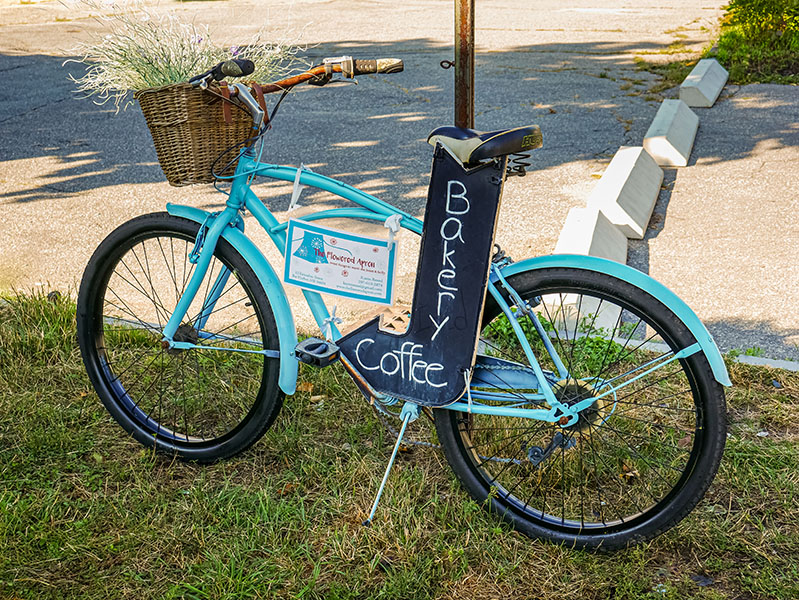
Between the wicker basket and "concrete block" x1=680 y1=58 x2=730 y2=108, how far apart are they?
19.8 ft

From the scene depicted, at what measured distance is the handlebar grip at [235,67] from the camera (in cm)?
236

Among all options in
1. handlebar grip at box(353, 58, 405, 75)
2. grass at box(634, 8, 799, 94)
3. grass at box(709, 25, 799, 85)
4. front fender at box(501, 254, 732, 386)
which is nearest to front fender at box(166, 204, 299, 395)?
handlebar grip at box(353, 58, 405, 75)

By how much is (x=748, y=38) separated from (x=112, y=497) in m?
8.93

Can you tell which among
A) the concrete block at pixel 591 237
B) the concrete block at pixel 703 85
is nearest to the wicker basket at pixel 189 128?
the concrete block at pixel 591 237

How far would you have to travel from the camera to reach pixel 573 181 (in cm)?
588

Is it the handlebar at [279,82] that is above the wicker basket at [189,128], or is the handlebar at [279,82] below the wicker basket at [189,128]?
above

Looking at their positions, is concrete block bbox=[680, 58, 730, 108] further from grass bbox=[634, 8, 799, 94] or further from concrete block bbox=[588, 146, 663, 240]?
concrete block bbox=[588, 146, 663, 240]

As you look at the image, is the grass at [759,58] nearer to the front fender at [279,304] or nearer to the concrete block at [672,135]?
the concrete block at [672,135]

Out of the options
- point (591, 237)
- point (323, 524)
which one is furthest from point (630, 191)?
point (323, 524)

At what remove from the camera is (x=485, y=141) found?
7.29 feet

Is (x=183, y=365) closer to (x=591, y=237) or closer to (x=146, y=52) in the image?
(x=146, y=52)

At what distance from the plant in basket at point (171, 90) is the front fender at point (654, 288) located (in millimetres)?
1055

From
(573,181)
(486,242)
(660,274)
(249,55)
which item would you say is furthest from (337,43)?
(486,242)

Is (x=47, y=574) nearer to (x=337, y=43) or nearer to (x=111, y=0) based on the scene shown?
(x=111, y=0)
